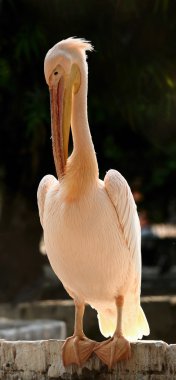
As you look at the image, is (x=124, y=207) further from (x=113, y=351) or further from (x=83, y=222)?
(x=113, y=351)

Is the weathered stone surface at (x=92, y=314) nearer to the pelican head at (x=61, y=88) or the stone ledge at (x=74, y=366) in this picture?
the stone ledge at (x=74, y=366)

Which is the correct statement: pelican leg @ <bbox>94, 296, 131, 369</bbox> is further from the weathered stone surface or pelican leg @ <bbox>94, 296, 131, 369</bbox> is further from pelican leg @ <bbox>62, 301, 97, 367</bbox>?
the weathered stone surface

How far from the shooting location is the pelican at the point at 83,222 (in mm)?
5609

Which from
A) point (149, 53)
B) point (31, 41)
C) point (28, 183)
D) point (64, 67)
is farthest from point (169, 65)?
point (64, 67)

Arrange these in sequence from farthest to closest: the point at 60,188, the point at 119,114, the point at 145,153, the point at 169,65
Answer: the point at 145,153
the point at 119,114
the point at 169,65
the point at 60,188

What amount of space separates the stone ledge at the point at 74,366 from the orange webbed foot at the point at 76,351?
0.03 meters

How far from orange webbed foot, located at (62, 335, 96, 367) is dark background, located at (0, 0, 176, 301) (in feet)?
20.3

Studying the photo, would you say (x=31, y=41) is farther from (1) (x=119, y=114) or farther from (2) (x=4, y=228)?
(2) (x=4, y=228)

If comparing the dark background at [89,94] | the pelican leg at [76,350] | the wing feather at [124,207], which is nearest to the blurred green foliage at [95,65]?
the dark background at [89,94]

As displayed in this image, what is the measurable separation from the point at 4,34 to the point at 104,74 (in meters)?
1.13

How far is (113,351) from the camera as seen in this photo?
557 centimetres

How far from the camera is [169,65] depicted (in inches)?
467

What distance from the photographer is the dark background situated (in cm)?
1193

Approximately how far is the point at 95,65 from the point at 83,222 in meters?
6.79
